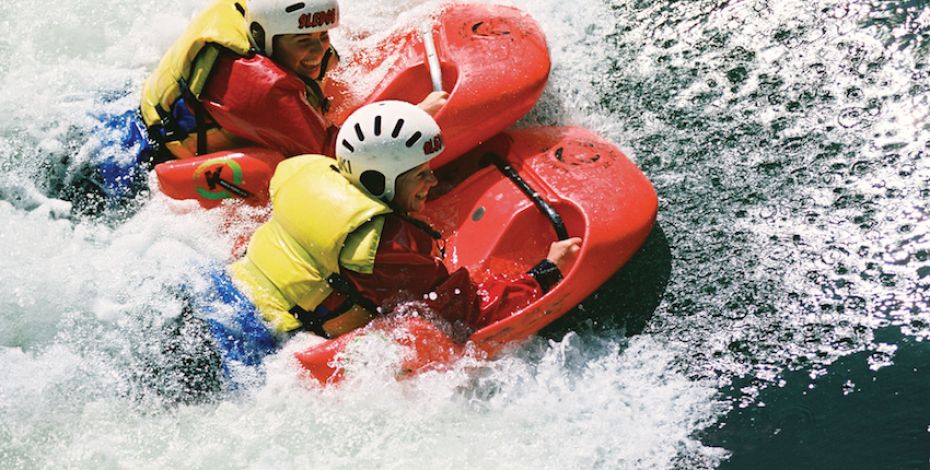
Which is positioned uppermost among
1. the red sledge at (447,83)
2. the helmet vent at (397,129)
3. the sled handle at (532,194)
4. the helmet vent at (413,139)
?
the helmet vent at (397,129)

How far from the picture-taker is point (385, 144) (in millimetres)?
4660

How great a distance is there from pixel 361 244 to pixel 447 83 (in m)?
1.65

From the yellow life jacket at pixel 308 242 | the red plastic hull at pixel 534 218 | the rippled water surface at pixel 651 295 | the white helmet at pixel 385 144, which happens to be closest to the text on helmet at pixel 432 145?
the white helmet at pixel 385 144

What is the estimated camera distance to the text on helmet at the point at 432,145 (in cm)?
474

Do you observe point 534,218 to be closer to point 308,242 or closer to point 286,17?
point 308,242

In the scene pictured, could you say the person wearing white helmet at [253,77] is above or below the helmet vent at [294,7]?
below

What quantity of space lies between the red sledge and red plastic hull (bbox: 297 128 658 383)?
234 millimetres

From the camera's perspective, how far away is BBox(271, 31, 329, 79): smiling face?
18.3ft

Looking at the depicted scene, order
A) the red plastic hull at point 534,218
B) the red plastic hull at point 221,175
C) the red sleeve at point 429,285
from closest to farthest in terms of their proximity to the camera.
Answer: the red sleeve at point 429,285 → the red plastic hull at point 534,218 → the red plastic hull at point 221,175

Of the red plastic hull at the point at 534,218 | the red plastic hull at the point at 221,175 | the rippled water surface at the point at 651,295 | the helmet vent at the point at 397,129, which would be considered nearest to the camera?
the helmet vent at the point at 397,129

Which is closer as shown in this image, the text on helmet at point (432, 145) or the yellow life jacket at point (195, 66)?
the text on helmet at point (432, 145)

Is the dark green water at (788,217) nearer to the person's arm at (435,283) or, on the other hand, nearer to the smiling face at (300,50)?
the person's arm at (435,283)

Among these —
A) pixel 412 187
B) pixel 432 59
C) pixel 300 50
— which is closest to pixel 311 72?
pixel 300 50

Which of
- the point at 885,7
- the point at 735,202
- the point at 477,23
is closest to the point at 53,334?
the point at 477,23
